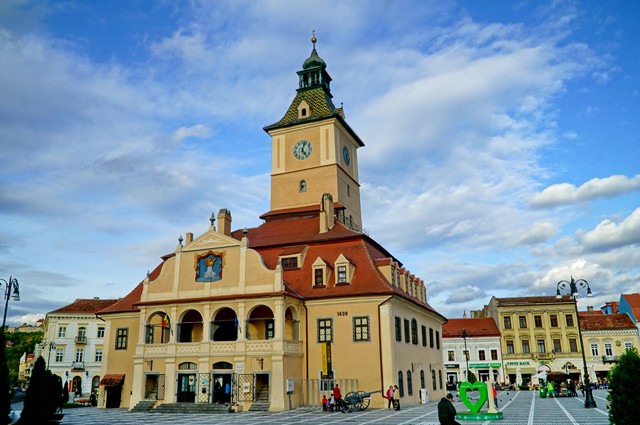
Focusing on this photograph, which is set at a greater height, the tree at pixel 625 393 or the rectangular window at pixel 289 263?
the rectangular window at pixel 289 263

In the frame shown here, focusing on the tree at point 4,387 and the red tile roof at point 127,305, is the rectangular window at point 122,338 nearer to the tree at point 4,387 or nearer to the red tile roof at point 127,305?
the red tile roof at point 127,305

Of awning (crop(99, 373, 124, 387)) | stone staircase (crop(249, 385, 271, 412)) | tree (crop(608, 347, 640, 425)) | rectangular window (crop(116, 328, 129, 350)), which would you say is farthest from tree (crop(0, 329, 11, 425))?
rectangular window (crop(116, 328, 129, 350))

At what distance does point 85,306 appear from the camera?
67.9m

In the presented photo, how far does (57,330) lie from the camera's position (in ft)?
212

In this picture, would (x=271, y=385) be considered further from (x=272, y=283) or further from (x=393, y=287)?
(x=393, y=287)

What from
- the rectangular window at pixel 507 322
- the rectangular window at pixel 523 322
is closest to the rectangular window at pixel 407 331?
the rectangular window at pixel 507 322

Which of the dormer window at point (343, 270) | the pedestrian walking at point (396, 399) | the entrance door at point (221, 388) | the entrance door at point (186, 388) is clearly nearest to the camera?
the pedestrian walking at point (396, 399)

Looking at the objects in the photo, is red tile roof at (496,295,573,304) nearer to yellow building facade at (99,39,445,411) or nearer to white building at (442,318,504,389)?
white building at (442,318,504,389)

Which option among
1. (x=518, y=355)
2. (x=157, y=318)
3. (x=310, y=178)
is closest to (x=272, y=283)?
(x=157, y=318)

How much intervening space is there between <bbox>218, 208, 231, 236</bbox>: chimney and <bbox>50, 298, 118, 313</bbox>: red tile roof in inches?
1329

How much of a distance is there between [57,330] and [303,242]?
41174mm

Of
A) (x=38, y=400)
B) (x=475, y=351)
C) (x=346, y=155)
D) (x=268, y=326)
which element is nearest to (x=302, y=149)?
(x=346, y=155)

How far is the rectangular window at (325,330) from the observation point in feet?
112

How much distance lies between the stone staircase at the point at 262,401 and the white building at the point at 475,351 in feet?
151
